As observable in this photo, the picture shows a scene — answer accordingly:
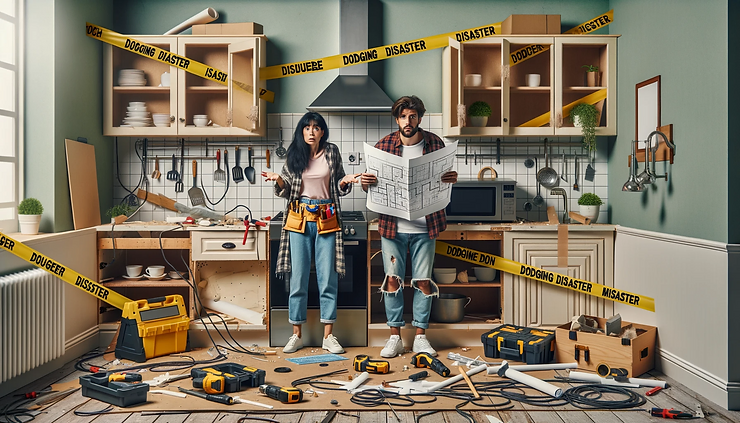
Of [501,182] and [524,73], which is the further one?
[524,73]

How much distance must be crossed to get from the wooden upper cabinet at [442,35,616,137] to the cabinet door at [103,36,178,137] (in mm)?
2052

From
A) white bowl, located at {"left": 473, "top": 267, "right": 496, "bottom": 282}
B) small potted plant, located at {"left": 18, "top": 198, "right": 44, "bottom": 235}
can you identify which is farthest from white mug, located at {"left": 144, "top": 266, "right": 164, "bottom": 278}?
white bowl, located at {"left": 473, "top": 267, "right": 496, "bottom": 282}

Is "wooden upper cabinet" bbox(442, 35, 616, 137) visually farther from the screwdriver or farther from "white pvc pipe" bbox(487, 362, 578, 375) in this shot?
the screwdriver

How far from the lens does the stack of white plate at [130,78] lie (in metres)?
4.36

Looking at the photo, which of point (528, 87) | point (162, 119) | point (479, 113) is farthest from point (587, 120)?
point (162, 119)

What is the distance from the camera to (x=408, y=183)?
3.57 metres

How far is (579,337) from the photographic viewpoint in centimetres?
347

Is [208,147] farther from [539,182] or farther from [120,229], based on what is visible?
[539,182]

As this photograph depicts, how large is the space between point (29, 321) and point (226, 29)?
94.6 inches

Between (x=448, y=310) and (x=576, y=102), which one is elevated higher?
(x=576, y=102)

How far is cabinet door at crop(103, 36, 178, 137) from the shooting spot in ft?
14.1

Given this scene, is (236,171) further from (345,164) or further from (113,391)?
(113,391)

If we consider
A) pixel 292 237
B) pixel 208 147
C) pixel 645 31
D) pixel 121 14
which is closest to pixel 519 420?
pixel 292 237

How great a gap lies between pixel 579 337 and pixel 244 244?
2213 mm
